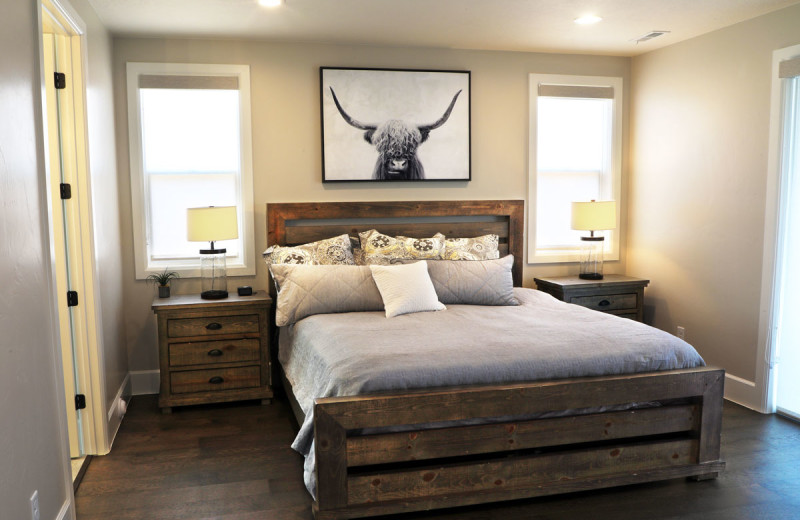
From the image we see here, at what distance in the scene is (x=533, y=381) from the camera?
2.80 metres

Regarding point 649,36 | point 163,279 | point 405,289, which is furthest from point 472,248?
point 163,279

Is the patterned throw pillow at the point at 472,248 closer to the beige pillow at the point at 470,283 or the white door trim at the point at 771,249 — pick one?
the beige pillow at the point at 470,283

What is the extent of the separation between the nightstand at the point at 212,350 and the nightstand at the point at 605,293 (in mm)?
2133

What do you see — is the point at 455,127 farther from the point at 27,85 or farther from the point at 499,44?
the point at 27,85

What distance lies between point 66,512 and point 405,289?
6.81 feet

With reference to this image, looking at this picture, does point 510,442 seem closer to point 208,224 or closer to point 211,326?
point 211,326

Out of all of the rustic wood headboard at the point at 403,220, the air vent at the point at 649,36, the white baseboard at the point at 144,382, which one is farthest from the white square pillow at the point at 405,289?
the air vent at the point at 649,36

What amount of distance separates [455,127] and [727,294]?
2251 mm

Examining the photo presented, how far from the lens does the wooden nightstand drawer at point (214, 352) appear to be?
4.07 meters

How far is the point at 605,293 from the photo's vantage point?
475cm

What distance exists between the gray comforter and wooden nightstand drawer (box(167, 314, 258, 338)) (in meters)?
0.64

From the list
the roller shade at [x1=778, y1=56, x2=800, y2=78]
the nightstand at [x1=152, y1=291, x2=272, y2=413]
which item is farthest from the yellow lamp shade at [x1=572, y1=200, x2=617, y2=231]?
the nightstand at [x1=152, y1=291, x2=272, y2=413]

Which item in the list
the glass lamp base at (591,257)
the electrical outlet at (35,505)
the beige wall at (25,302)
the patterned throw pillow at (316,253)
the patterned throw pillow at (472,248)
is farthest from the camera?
the glass lamp base at (591,257)

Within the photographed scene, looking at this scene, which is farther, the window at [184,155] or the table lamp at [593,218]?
the table lamp at [593,218]
